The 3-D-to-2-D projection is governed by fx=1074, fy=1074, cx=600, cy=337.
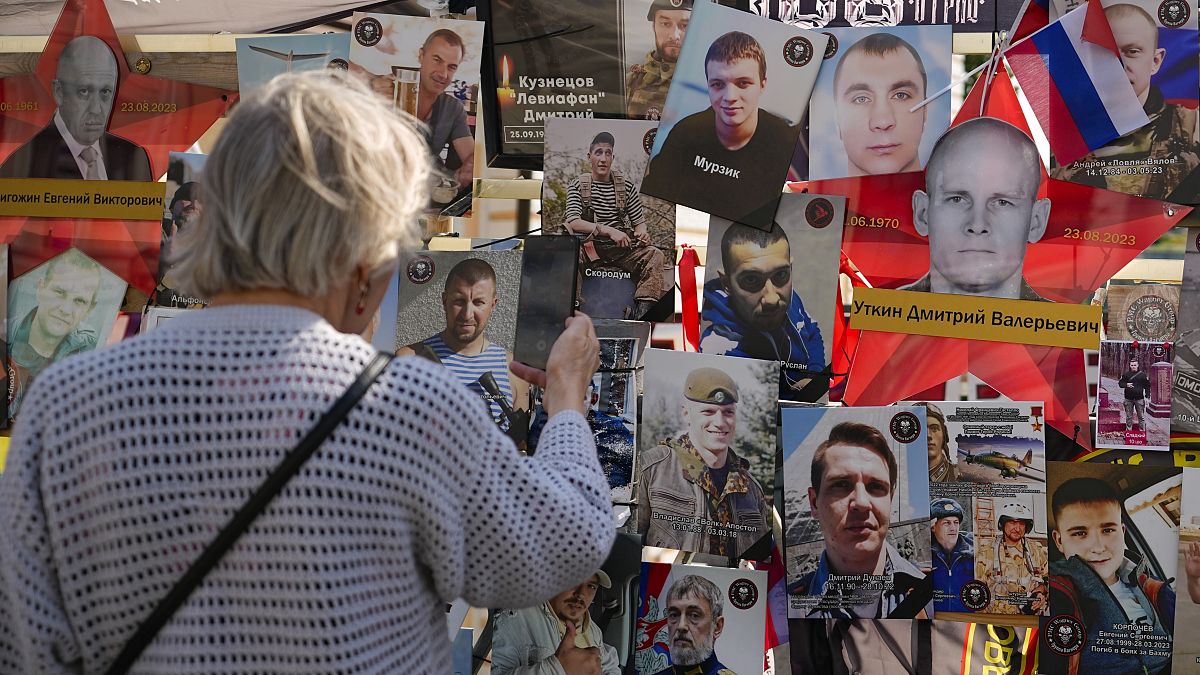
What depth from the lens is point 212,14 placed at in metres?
2.27

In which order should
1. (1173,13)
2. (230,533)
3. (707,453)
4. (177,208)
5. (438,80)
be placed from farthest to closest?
(177,208)
(438,80)
(707,453)
(1173,13)
(230,533)

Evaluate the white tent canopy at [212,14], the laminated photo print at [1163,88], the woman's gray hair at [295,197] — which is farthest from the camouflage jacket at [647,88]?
the woman's gray hair at [295,197]

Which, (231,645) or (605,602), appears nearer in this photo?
(231,645)

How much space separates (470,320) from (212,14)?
895 mm

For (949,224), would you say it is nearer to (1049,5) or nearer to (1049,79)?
(1049,79)

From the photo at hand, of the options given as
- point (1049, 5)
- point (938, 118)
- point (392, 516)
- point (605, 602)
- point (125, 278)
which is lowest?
point (605, 602)

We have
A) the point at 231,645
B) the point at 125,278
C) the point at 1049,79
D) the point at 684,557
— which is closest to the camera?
the point at 231,645

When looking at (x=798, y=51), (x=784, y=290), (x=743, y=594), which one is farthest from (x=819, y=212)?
(x=743, y=594)

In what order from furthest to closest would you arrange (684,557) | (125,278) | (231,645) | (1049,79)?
1. (125,278)
2. (684,557)
3. (1049,79)
4. (231,645)

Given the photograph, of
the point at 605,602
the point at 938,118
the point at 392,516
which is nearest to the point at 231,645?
the point at 392,516

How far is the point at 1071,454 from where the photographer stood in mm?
1983

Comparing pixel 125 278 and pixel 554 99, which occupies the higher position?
pixel 554 99

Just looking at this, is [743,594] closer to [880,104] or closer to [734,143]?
[734,143]

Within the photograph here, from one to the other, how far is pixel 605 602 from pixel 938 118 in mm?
1076
